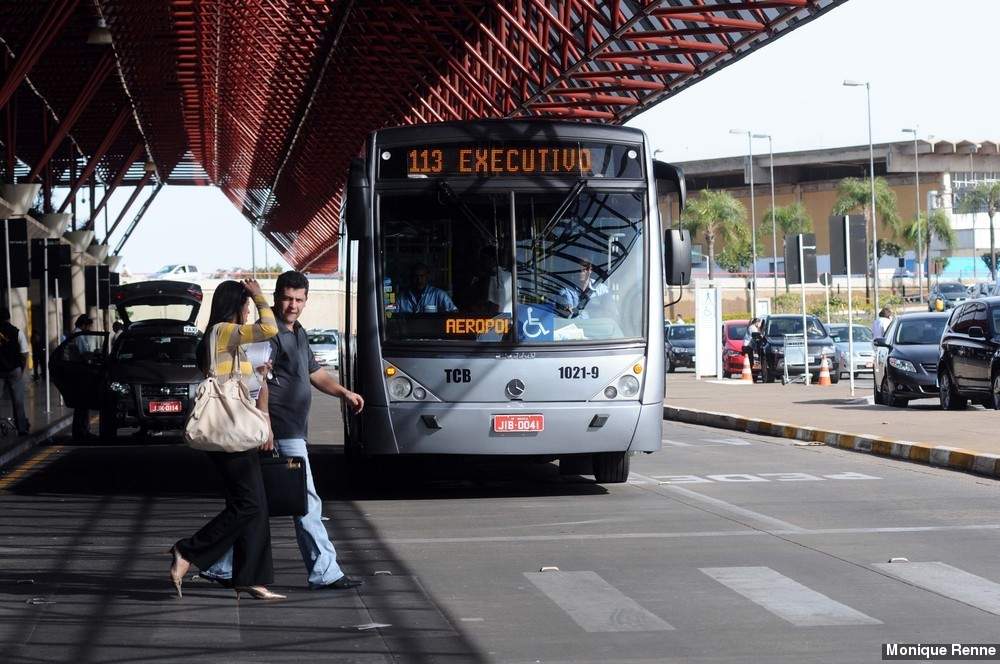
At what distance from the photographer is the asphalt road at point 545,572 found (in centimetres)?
798

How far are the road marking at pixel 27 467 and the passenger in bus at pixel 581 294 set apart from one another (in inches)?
233

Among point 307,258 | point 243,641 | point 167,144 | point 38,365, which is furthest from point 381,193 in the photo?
point 307,258

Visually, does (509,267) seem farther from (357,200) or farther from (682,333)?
(682,333)

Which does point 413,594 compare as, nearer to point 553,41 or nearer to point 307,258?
point 553,41

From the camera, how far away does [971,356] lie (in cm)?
2627

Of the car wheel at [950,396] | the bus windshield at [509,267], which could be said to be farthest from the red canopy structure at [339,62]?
the bus windshield at [509,267]

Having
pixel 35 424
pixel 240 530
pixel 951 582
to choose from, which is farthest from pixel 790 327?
pixel 240 530

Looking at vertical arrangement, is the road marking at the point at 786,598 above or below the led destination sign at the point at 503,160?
below

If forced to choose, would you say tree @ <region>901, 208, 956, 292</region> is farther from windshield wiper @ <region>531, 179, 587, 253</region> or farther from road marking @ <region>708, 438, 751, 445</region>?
windshield wiper @ <region>531, 179, 587, 253</region>

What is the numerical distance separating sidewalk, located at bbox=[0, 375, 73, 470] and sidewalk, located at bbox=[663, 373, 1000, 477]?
32.8 feet

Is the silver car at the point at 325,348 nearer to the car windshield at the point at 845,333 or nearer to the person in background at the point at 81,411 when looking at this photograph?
the car windshield at the point at 845,333

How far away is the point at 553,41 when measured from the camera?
38.1m

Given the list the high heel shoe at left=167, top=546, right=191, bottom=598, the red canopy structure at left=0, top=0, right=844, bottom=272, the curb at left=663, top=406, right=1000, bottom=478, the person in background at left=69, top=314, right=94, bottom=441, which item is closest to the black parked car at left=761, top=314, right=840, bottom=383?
the red canopy structure at left=0, top=0, right=844, bottom=272

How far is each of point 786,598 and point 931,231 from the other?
373ft
